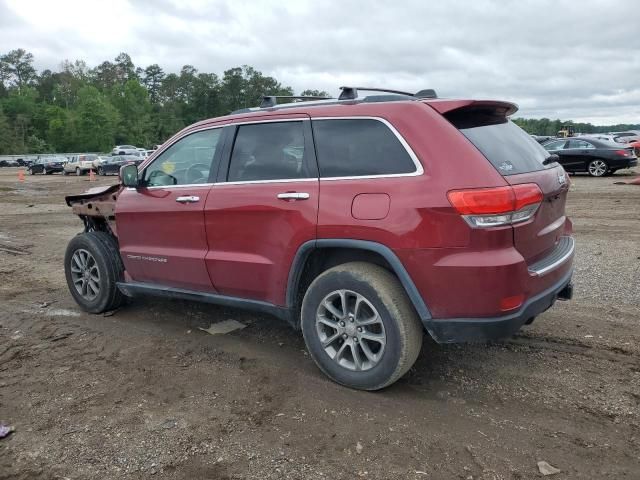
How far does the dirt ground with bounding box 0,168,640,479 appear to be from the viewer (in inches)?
Answer: 113

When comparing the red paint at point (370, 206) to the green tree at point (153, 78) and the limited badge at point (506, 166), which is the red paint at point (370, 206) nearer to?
the limited badge at point (506, 166)

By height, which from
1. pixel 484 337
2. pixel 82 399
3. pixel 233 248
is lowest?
pixel 82 399

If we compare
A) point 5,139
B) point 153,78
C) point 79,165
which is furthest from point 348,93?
point 153,78

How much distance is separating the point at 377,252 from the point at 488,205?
0.71m

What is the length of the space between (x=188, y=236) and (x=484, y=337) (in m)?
Answer: 2.43

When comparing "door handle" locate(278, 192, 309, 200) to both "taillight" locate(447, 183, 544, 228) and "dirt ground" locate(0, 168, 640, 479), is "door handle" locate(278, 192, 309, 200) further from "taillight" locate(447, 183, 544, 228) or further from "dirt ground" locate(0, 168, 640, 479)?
"dirt ground" locate(0, 168, 640, 479)

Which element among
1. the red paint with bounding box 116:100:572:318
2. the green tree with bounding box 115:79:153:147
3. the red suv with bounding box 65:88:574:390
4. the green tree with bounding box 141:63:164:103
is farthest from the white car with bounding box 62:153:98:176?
the green tree with bounding box 141:63:164:103

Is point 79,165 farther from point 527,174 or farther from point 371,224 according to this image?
point 527,174

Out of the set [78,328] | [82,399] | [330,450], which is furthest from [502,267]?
[78,328]

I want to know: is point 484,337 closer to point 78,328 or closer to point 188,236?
point 188,236

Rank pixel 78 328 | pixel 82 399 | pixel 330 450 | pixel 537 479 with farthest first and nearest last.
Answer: pixel 78 328 < pixel 82 399 < pixel 330 450 < pixel 537 479

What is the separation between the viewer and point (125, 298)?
218 inches

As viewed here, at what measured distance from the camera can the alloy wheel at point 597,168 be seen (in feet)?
62.1

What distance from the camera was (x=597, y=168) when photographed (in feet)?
62.7
